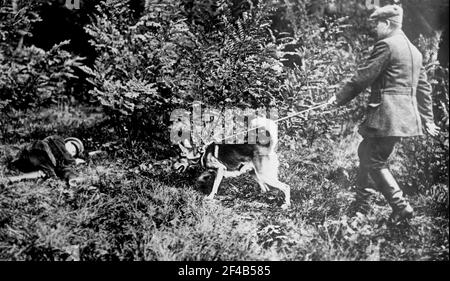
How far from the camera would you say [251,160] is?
4039mm

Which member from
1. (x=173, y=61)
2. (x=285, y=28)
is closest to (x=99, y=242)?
(x=173, y=61)

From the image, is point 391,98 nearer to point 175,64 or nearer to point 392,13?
point 392,13

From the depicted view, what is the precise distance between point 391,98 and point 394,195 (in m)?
0.93

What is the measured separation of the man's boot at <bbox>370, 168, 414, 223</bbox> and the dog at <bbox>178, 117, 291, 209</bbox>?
964 mm

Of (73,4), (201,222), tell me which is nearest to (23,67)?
(73,4)

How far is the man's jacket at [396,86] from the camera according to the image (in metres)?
3.36

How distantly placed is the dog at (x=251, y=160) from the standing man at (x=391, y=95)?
932 millimetres

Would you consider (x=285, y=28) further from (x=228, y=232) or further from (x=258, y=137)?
(x=228, y=232)

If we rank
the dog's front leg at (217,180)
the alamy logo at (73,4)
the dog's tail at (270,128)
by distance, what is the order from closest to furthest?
1. the dog's tail at (270,128)
2. the dog's front leg at (217,180)
3. the alamy logo at (73,4)

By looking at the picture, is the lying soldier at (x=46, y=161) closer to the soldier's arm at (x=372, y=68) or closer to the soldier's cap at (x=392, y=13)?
the soldier's arm at (x=372, y=68)

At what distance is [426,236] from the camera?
11.1 ft

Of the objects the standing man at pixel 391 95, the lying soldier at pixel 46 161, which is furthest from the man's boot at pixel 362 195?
the lying soldier at pixel 46 161

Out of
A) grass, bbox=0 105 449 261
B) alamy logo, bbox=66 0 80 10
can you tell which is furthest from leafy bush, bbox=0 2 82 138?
grass, bbox=0 105 449 261

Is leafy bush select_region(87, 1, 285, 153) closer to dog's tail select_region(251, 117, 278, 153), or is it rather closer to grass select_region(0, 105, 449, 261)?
dog's tail select_region(251, 117, 278, 153)
